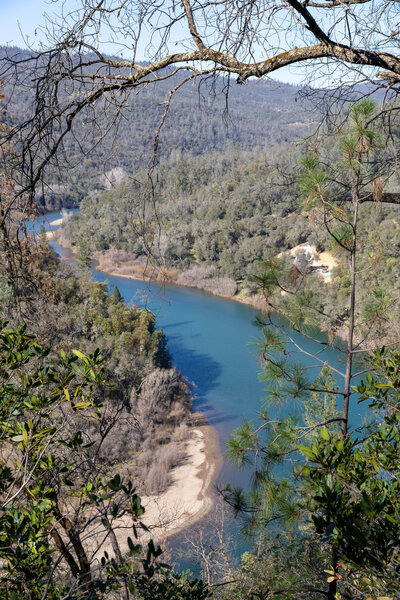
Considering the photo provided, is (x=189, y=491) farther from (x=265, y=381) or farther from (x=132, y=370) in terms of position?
(x=265, y=381)

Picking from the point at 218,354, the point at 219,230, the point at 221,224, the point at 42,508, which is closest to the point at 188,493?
the point at 218,354

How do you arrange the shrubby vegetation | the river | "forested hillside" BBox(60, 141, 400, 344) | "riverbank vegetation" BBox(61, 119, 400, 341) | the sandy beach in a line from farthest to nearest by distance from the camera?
1. "forested hillside" BBox(60, 141, 400, 344)
2. "riverbank vegetation" BBox(61, 119, 400, 341)
3. the river
4. the shrubby vegetation
5. the sandy beach

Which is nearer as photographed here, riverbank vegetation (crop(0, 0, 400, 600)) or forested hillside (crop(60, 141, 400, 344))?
riverbank vegetation (crop(0, 0, 400, 600))

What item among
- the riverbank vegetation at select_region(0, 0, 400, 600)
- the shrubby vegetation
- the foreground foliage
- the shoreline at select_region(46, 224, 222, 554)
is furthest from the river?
the foreground foliage

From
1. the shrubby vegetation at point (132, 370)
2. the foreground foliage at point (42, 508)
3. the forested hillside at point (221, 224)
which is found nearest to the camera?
the foreground foliage at point (42, 508)

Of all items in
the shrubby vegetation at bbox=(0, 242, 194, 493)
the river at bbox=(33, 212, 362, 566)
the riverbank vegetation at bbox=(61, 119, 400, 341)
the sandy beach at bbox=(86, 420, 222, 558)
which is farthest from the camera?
the riverbank vegetation at bbox=(61, 119, 400, 341)

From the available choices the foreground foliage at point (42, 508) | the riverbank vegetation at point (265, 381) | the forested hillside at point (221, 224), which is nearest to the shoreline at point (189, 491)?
the riverbank vegetation at point (265, 381)

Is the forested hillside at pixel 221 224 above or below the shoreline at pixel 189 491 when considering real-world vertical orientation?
above

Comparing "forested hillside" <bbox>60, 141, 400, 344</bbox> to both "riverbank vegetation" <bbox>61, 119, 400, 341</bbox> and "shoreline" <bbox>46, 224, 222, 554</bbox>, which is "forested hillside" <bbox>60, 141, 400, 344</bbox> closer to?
"riverbank vegetation" <bbox>61, 119, 400, 341</bbox>

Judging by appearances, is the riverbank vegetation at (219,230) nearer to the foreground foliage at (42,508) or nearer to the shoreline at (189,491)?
the shoreline at (189,491)
